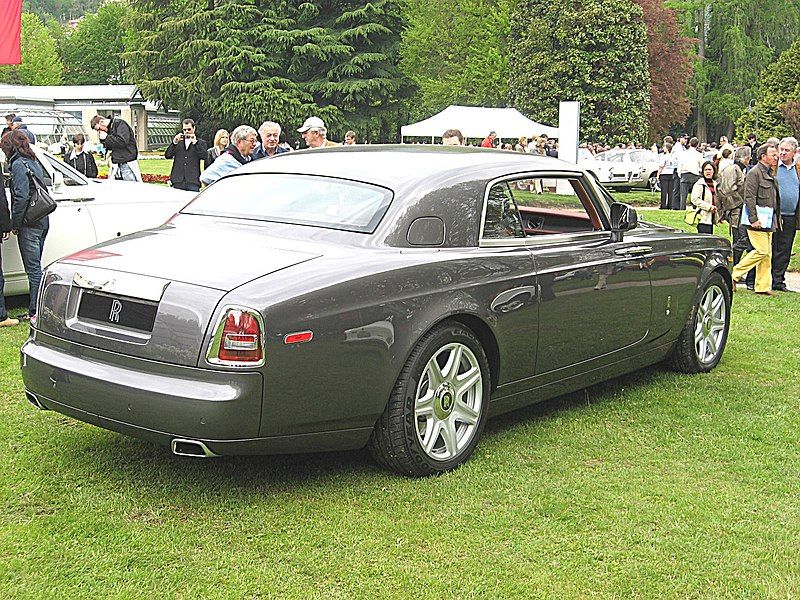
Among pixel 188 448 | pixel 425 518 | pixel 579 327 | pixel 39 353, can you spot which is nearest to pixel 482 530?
pixel 425 518

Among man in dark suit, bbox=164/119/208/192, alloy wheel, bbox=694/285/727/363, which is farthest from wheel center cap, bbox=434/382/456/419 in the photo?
man in dark suit, bbox=164/119/208/192

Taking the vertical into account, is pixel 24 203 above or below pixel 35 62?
below

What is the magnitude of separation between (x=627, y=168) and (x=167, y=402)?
31.1 metres

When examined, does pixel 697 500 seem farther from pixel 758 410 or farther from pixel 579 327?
pixel 758 410

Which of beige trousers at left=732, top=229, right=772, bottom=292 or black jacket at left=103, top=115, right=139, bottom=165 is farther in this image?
black jacket at left=103, top=115, right=139, bottom=165

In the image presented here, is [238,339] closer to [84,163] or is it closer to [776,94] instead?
[84,163]

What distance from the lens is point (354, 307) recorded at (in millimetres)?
4570

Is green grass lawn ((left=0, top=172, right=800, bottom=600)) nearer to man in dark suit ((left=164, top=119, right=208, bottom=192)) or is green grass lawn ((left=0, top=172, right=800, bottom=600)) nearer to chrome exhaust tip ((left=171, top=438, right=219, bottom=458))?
chrome exhaust tip ((left=171, top=438, right=219, bottom=458))

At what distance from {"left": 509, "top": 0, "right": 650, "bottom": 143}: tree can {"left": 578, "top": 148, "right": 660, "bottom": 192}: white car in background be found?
1385 centimetres

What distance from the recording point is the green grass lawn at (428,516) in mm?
3900

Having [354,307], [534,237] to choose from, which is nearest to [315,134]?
[534,237]

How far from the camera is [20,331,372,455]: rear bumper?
426 cm

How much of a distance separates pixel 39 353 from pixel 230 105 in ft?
148

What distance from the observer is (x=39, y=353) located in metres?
4.88
